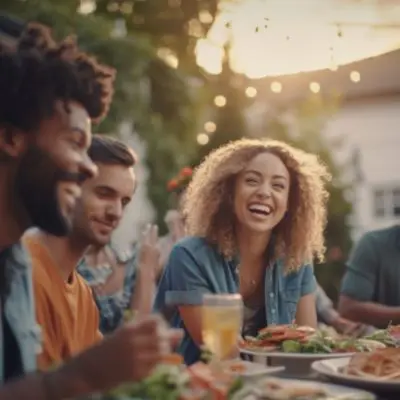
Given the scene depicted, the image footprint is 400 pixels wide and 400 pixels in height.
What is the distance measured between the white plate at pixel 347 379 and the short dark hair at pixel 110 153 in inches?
22.5

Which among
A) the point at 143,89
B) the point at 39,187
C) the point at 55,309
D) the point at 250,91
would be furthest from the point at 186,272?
the point at 143,89

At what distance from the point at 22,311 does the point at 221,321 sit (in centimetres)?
32

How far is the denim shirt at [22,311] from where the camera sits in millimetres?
1176

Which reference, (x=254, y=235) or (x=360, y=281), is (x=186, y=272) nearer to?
(x=254, y=235)

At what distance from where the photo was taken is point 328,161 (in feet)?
23.5

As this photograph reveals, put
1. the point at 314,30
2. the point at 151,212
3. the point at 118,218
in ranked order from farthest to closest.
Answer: the point at 151,212, the point at 314,30, the point at 118,218

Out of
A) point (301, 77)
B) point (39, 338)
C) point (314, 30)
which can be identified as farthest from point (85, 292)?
point (301, 77)

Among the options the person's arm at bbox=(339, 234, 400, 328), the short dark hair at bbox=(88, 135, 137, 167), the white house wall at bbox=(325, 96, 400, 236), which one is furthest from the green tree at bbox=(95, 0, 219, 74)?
the white house wall at bbox=(325, 96, 400, 236)

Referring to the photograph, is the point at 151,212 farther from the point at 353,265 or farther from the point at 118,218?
the point at 118,218

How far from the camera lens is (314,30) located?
3.19 m

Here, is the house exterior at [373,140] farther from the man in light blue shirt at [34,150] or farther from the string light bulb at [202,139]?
the man in light blue shirt at [34,150]

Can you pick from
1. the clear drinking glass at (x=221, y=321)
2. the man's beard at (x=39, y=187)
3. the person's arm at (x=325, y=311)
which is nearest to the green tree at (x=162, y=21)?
the person's arm at (x=325, y=311)

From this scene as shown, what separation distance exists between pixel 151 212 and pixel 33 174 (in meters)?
5.99

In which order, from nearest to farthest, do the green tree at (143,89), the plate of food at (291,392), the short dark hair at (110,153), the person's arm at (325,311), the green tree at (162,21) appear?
the plate of food at (291,392)
the short dark hair at (110,153)
the person's arm at (325,311)
the green tree at (143,89)
the green tree at (162,21)
